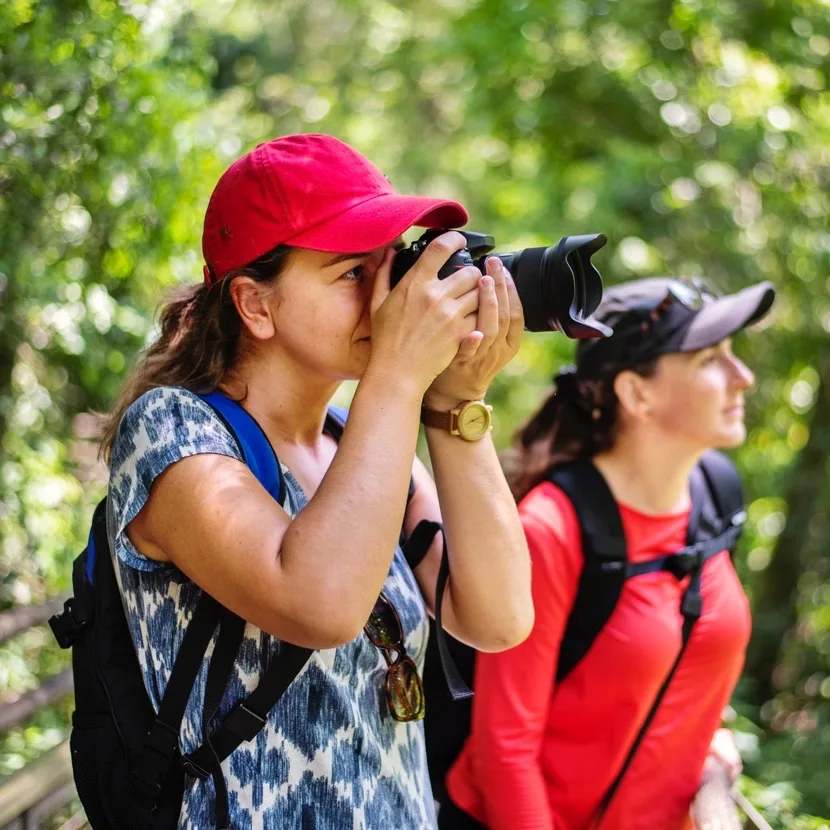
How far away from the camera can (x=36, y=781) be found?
7.10 feet

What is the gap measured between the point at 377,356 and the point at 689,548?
1076mm

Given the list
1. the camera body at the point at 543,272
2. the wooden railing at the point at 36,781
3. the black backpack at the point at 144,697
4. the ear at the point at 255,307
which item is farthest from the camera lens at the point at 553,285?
the wooden railing at the point at 36,781

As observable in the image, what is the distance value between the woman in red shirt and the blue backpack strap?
76cm

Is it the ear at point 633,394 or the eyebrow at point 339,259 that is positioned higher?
the eyebrow at point 339,259

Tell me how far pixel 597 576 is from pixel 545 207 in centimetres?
344

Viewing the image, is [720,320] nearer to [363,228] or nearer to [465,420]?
[465,420]

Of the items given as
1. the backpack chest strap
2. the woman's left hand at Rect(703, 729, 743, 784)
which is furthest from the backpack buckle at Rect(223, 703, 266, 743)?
the woman's left hand at Rect(703, 729, 743, 784)

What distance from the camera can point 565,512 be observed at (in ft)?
6.96

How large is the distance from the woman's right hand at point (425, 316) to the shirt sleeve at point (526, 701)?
28.2 inches

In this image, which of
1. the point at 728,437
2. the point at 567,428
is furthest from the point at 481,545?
the point at 728,437

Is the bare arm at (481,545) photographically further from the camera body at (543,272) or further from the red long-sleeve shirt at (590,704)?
the red long-sleeve shirt at (590,704)

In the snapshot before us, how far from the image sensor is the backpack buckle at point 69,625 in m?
1.46

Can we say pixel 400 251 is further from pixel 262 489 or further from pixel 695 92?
pixel 695 92

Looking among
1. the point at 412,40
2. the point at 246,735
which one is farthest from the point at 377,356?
the point at 412,40
